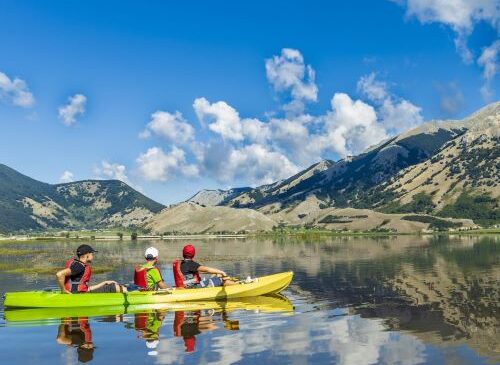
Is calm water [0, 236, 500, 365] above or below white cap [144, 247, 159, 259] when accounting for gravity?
below

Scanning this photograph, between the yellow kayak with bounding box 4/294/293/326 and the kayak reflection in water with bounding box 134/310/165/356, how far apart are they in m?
1.08

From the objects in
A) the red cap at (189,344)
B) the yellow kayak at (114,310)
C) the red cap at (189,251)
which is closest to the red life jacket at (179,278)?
the red cap at (189,251)

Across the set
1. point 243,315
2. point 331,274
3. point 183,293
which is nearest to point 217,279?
point 183,293

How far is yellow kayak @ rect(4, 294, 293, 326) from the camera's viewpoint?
3347 cm

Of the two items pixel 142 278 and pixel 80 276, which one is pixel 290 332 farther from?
pixel 80 276

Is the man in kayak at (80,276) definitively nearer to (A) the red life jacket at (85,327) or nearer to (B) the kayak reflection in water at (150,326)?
(A) the red life jacket at (85,327)

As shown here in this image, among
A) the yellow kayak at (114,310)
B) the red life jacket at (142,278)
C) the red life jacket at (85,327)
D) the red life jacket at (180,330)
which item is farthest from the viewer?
the red life jacket at (142,278)

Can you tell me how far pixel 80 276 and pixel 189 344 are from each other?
38.0 ft

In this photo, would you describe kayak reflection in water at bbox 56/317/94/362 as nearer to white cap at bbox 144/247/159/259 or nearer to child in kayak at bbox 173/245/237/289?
white cap at bbox 144/247/159/259

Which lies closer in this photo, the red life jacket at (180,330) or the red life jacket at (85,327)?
the red life jacket at (180,330)

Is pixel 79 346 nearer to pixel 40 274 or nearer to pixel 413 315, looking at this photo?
pixel 413 315

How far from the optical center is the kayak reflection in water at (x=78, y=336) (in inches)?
950

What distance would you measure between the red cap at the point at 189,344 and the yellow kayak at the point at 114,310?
8846 mm

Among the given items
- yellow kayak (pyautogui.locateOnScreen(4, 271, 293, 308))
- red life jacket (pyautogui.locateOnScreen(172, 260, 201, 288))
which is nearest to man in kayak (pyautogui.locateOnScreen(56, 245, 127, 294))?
yellow kayak (pyautogui.locateOnScreen(4, 271, 293, 308))
